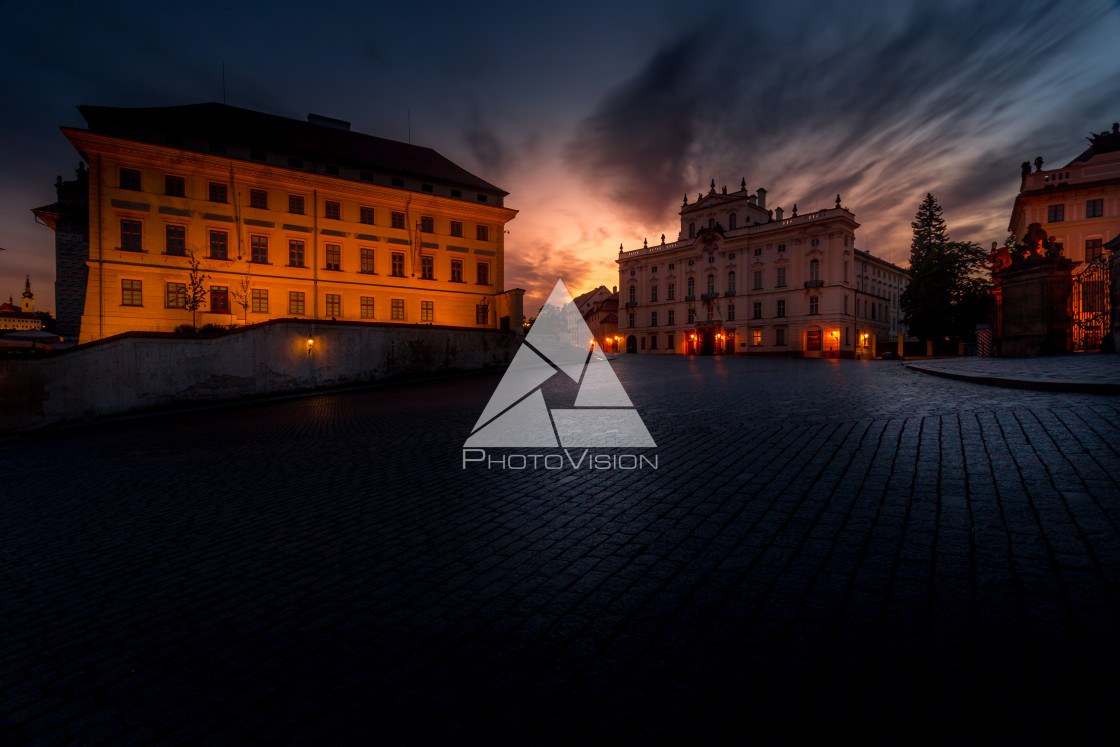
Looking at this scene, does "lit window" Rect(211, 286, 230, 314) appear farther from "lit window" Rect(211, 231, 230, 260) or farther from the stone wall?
the stone wall

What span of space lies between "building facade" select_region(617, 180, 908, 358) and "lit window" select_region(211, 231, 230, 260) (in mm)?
52157

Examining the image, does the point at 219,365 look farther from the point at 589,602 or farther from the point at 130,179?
the point at 130,179

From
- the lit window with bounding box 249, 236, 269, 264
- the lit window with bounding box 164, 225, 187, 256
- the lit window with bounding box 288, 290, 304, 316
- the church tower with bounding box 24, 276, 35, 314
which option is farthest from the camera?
the church tower with bounding box 24, 276, 35, 314

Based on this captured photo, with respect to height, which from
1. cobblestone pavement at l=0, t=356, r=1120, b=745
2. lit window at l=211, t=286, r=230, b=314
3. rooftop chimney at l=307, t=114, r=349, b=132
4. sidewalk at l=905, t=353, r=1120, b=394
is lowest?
cobblestone pavement at l=0, t=356, r=1120, b=745

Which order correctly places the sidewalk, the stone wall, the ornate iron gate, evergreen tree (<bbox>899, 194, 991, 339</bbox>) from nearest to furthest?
the sidewalk, the stone wall, the ornate iron gate, evergreen tree (<bbox>899, 194, 991, 339</bbox>)

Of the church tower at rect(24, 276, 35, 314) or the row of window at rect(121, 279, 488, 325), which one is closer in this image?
the row of window at rect(121, 279, 488, 325)

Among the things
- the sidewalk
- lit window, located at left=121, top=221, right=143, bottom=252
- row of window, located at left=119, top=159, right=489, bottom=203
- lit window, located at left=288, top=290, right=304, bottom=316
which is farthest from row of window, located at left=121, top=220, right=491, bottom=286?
the sidewalk

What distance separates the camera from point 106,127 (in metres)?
30.7

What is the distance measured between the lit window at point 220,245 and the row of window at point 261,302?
2.07m

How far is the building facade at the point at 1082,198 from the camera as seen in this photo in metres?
42.0

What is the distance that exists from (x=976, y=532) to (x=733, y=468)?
8.03 feet

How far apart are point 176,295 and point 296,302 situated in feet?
22.1

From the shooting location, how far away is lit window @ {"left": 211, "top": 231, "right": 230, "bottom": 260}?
1308 inches

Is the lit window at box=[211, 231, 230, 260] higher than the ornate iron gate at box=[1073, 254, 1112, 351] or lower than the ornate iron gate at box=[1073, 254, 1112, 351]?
higher
